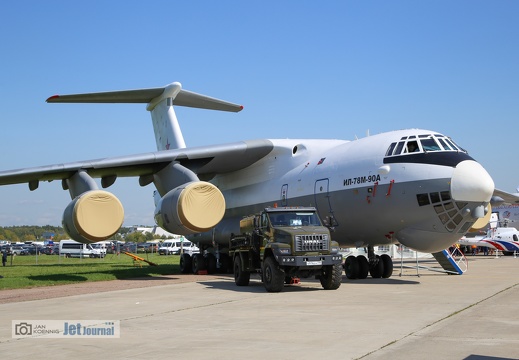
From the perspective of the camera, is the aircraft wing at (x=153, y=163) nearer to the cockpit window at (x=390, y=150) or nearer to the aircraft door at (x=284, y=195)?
the aircraft door at (x=284, y=195)

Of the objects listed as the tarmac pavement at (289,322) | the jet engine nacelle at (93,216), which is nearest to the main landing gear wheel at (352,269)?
the tarmac pavement at (289,322)

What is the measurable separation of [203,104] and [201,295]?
12210mm

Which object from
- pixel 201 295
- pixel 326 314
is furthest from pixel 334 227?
pixel 326 314

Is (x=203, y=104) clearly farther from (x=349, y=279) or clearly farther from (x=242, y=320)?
(x=242, y=320)

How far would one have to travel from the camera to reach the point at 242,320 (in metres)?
9.10

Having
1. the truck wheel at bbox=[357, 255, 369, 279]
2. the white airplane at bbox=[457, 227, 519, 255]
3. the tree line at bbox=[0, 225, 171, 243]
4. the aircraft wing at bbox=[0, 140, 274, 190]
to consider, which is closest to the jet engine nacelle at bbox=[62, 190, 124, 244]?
the aircraft wing at bbox=[0, 140, 274, 190]

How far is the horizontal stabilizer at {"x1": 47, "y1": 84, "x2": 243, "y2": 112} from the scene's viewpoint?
2073 centimetres

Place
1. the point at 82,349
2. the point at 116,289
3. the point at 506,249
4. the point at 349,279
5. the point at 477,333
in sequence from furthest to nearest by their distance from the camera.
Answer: the point at 506,249
the point at 349,279
the point at 116,289
the point at 477,333
the point at 82,349

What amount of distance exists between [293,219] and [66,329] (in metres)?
6.99

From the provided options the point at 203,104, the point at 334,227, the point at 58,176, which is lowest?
the point at 334,227

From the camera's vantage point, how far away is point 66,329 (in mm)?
8422

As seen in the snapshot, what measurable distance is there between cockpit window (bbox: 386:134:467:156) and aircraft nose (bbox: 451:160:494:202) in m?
0.92

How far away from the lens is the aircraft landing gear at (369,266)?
669 inches

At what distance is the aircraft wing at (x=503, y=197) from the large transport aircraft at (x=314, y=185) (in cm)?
828
